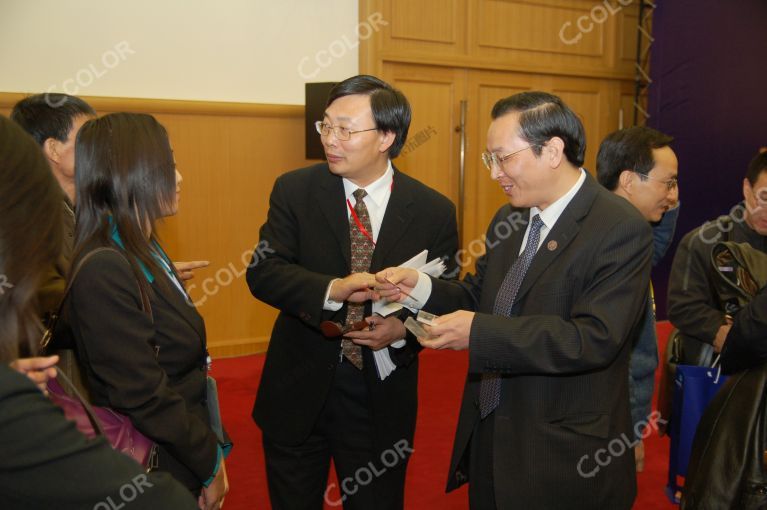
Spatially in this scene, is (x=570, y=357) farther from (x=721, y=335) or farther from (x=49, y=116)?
(x=49, y=116)

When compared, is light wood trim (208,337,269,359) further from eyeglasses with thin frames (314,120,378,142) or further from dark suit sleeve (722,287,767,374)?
dark suit sleeve (722,287,767,374)

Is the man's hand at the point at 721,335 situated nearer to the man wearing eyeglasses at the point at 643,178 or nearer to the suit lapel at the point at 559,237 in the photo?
the man wearing eyeglasses at the point at 643,178

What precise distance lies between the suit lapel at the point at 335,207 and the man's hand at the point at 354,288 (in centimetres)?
14

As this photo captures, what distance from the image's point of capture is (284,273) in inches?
85.4

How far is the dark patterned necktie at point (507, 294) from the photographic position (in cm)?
180

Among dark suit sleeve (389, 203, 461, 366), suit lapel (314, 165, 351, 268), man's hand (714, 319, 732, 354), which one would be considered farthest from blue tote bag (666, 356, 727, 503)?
suit lapel (314, 165, 351, 268)

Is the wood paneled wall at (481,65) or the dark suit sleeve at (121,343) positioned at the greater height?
the wood paneled wall at (481,65)

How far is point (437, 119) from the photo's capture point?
6.14 meters

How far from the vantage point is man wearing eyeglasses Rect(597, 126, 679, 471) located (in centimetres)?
261

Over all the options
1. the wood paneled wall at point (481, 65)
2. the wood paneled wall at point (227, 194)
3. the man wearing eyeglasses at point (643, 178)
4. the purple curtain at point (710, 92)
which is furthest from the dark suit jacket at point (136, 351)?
the purple curtain at point (710, 92)

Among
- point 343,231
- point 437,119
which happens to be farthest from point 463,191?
point 343,231

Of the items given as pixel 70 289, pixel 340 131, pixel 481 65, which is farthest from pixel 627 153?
pixel 481 65

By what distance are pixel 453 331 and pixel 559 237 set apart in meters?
0.35

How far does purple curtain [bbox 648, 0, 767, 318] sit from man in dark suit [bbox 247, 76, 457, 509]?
466cm
